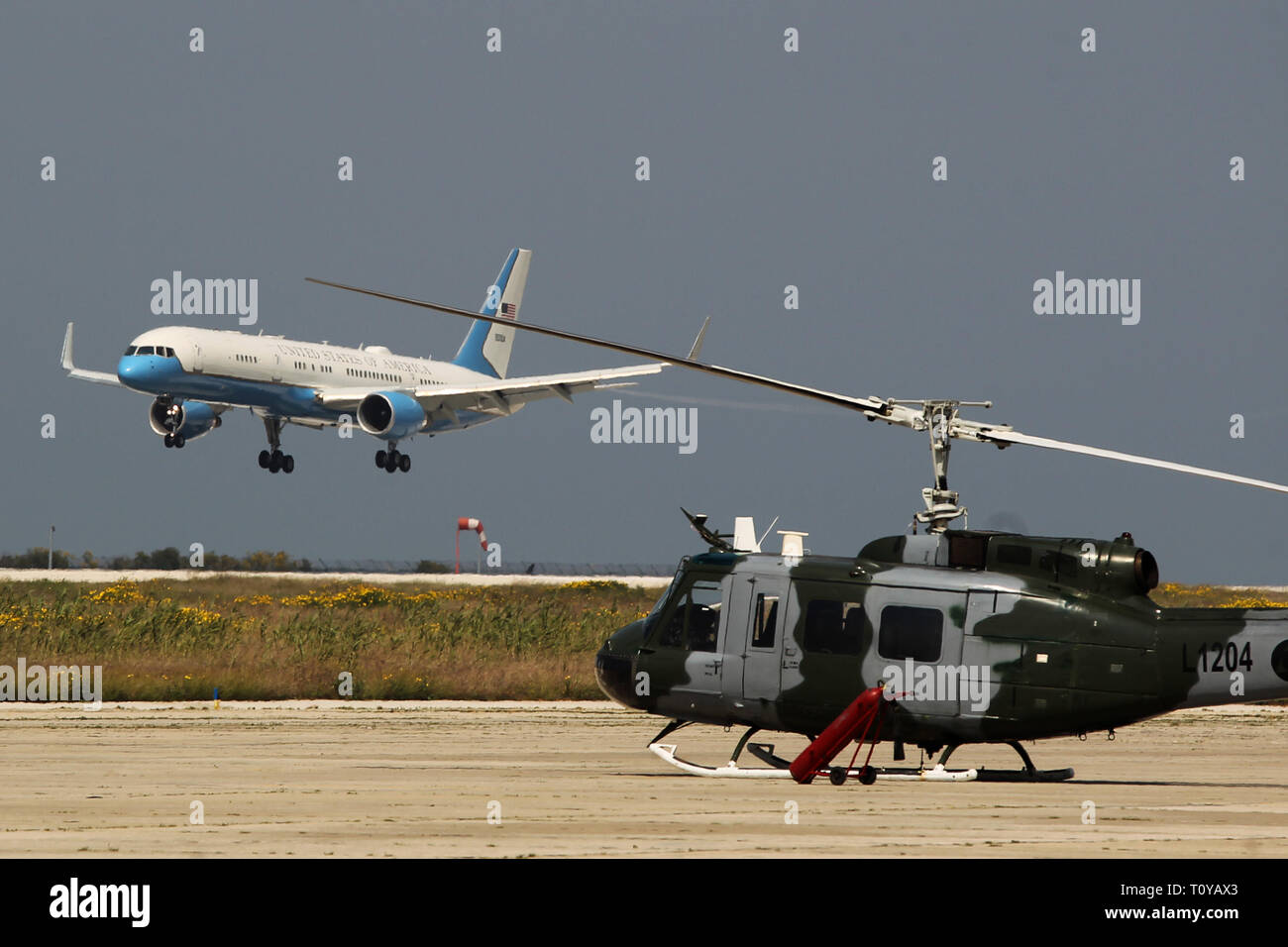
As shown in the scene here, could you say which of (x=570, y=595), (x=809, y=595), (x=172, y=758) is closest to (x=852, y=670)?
(x=809, y=595)

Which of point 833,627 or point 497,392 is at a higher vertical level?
point 497,392

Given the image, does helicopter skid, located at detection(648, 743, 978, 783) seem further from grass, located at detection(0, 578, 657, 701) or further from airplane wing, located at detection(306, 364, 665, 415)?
airplane wing, located at detection(306, 364, 665, 415)

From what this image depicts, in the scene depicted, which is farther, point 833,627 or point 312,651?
point 312,651

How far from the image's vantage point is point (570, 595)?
61.5 metres

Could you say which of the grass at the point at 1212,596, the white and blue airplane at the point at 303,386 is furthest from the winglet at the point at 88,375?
the grass at the point at 1212,596

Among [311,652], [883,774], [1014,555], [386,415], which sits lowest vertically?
[311,652]

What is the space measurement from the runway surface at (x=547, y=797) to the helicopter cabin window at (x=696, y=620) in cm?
137

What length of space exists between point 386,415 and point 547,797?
49021 mm

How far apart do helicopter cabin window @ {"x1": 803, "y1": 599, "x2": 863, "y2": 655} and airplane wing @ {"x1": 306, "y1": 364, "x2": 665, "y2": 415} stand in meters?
45.6

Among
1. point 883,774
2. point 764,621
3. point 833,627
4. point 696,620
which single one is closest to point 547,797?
point 696,620

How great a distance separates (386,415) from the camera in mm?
62812

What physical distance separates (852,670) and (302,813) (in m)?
5.41

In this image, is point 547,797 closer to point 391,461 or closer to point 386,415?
point 386,415
